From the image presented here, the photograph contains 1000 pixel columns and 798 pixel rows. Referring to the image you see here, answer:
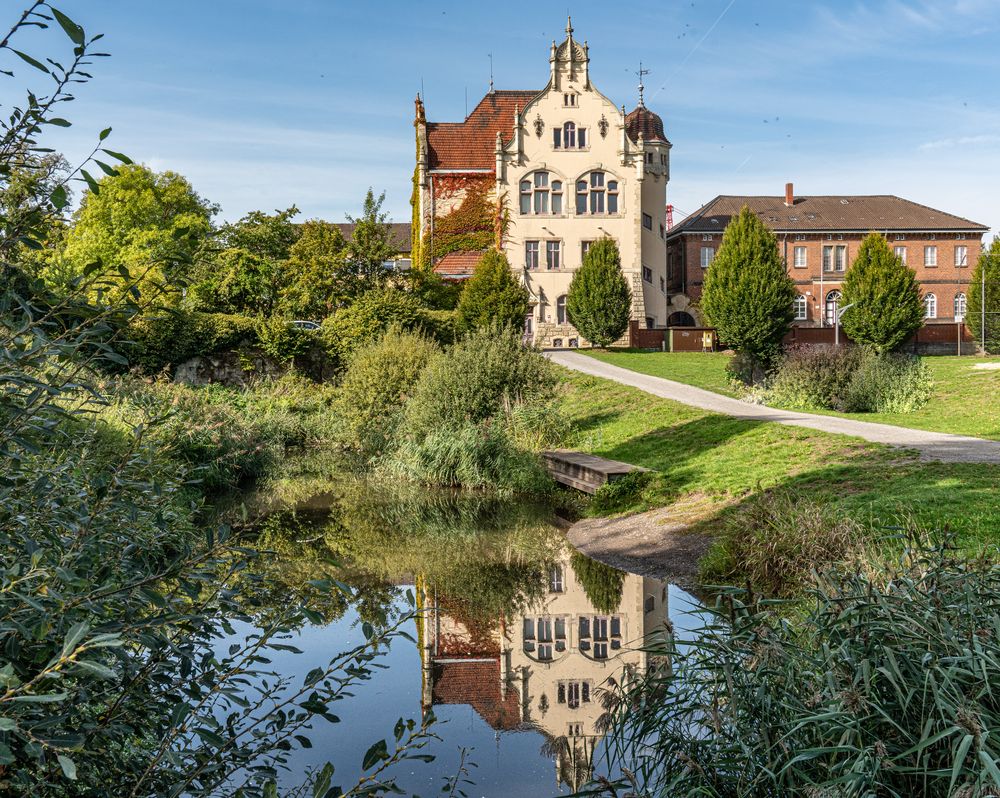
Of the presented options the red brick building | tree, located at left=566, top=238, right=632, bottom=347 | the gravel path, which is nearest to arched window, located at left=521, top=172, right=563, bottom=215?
tree, located at left=566, top=238, right=632, bottom=347

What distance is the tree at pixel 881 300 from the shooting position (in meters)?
34.9

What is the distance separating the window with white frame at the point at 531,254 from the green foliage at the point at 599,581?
3411 centimetres

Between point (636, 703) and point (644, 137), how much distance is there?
1960 inches

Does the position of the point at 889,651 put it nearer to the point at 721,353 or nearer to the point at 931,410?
the point at 931,410

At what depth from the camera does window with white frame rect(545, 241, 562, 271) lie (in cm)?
4544

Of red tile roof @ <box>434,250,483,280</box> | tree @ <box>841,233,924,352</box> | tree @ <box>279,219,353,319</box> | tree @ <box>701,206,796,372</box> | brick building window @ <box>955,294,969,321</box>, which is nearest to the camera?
tree @ <box>701,206,796,372</box>

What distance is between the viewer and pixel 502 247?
1775 inches

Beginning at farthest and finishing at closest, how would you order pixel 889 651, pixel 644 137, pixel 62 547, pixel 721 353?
1. pixel 644 137
2. pixel 721 353
3. pixel 889 651
4. pixel 62 547

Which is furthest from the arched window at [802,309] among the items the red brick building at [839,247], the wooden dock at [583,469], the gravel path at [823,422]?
the wooden dock at [583,469]

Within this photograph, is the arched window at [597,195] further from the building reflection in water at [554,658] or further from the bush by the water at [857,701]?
the bush by the water at [857,701]

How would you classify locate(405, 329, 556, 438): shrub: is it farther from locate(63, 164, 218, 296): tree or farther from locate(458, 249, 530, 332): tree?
locate(63, 164, 218, 296): tree

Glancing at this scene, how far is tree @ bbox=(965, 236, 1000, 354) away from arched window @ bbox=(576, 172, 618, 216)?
18.2 metres

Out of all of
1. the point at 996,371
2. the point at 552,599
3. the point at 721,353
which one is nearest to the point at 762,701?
the point at 552,599

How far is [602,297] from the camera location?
1544 inches
